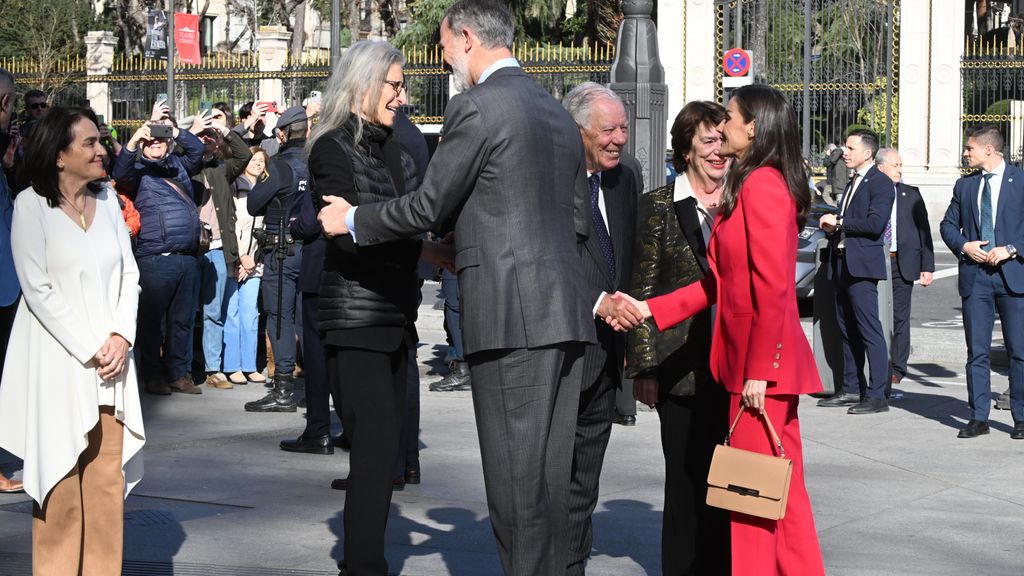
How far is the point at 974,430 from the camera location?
9.53 metres

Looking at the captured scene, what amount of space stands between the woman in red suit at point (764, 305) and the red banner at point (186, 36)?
3738 centimetres

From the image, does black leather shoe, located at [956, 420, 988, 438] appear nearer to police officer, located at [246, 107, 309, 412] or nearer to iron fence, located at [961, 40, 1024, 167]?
police officer, located at [246, 107, 309, 412]

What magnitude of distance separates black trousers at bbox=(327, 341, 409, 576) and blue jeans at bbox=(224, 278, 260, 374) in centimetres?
596

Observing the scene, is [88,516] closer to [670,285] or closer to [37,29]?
[670,285]

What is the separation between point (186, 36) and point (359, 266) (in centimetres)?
3771

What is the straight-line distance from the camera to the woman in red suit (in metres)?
4.89

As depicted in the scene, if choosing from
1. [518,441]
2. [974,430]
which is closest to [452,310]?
[974,430]

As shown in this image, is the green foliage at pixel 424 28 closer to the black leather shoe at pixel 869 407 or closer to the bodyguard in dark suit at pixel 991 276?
the black leather shoe at pixel 869 407

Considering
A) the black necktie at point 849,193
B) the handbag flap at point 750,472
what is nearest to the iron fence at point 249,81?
the black necktie at point 849,193

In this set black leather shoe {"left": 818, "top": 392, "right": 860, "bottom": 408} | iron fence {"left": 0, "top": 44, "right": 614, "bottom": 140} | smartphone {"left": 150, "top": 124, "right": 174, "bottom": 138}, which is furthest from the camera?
iron fence {"left": 0, "top": 44, "right": 614, "bottom": 140}

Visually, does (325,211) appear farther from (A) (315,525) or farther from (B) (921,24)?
(B) (921,24)

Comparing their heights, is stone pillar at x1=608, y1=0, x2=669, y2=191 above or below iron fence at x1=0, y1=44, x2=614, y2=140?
below

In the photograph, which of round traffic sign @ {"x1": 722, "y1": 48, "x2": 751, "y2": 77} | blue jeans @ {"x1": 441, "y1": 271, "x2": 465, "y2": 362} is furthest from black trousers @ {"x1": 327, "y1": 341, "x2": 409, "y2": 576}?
round traffic sign @ {"x1": 722, "y1": 48, "x2": 751, "y2": 77}

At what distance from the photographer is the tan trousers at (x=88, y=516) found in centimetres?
525
